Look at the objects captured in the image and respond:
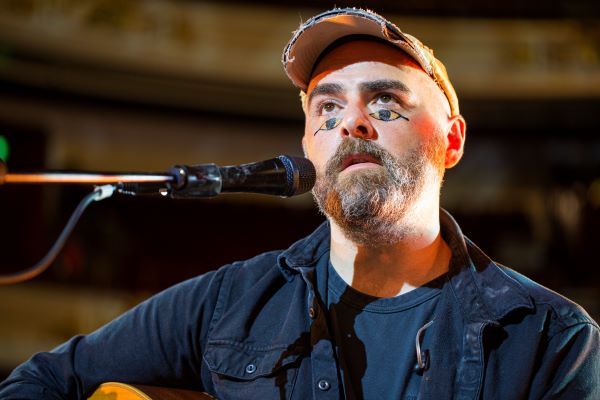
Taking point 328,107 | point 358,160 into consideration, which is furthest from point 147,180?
point 328,107

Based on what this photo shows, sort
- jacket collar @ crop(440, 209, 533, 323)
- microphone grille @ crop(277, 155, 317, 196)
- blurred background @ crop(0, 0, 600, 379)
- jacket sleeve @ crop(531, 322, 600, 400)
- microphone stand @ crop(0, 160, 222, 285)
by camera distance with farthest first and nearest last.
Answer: blurred background @ crop(0, 0, 600, 379)
jacket collar @ crop(440, 209, 533, 323)
jacket sleeve @ crop(531, 322, 600, 400)
microphone grille @ crop(277, 155, 317, 196)
microphone stand @ crop(0, 160, 222, 285)

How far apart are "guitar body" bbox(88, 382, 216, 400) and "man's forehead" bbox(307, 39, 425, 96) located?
0.84 metres

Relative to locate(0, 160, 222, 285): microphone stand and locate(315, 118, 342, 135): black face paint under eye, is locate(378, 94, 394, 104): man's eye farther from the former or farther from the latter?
locate(0, 160, 222, 285): microphone stand

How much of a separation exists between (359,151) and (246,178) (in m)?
0.44

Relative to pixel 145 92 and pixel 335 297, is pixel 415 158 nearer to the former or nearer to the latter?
pixel 335 297

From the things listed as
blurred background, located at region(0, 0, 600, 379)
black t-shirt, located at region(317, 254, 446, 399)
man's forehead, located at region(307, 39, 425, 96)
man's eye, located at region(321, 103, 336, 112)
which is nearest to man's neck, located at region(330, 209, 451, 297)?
black t-shirt, located at region(317, 254, 446, 399)

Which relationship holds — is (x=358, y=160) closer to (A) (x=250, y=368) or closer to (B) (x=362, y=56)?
(B) (x=362, y=56)

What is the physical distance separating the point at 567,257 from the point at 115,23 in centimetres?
519

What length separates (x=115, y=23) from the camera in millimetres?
7109

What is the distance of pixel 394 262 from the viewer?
1671 millimetres

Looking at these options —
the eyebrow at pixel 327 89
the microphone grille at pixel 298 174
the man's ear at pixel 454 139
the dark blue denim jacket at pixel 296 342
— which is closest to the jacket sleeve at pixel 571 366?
the dark blue denim jacket at pixel 296 342

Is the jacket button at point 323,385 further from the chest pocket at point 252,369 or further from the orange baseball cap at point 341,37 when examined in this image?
the orange baseball cap at point 341,37

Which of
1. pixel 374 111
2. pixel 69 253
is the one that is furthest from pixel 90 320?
pixel 374 111

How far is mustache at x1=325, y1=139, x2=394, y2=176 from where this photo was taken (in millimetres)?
1593
